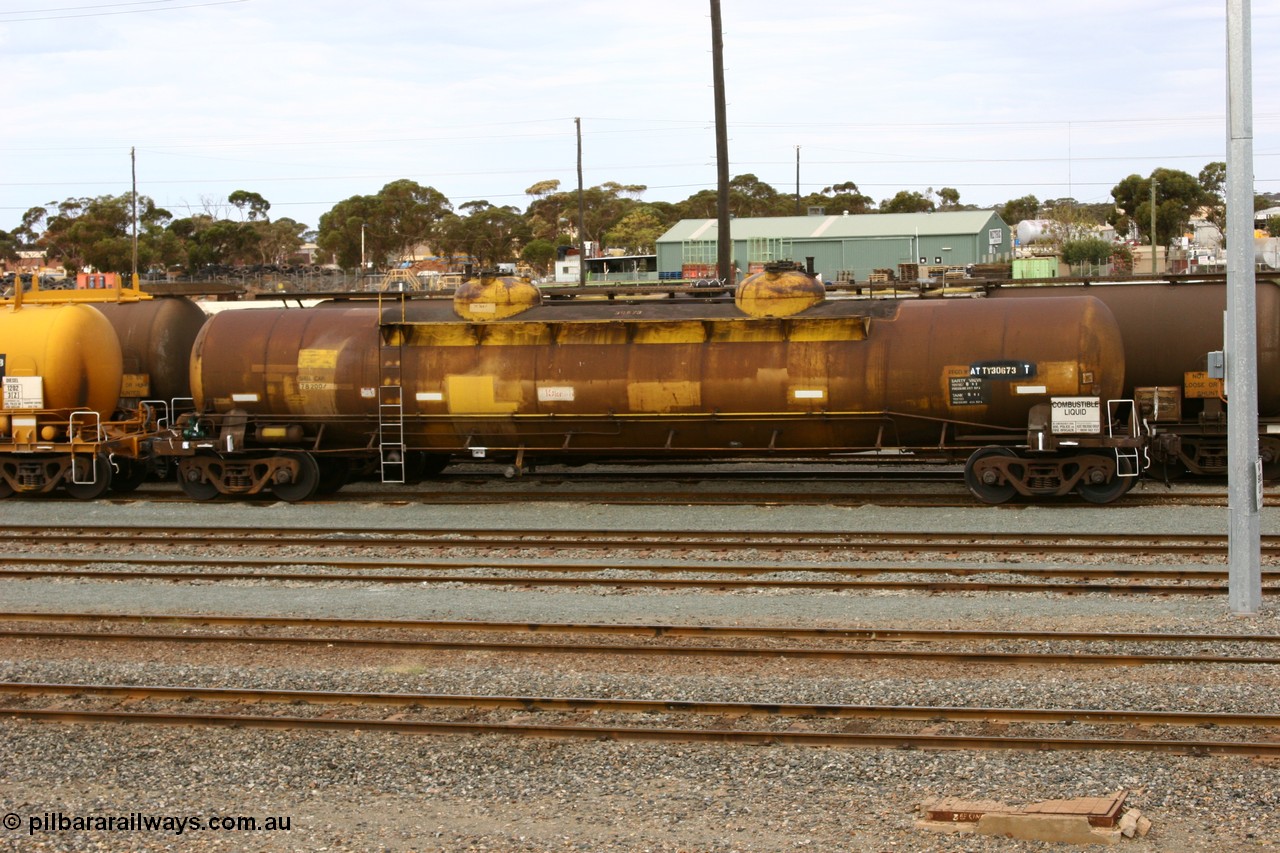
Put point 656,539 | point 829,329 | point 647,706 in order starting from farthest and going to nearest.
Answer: point 829,329 → point 656,539 → point 647,706

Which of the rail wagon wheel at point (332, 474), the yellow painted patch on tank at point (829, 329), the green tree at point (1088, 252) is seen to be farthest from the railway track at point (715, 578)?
the green tree at point (1088, 252)

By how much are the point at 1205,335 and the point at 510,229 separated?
273ft

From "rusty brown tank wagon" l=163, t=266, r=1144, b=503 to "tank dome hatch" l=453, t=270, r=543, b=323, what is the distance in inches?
0.9

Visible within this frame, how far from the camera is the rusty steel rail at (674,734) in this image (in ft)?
28.5

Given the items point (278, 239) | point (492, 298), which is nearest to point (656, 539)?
point (492, 298)

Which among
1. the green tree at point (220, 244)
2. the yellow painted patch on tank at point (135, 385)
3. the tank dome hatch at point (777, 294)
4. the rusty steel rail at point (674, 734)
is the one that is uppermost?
the green tree at point (220, 244)

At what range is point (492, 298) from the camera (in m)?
20.1

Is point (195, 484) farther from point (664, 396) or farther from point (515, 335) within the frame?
point (664, 396)

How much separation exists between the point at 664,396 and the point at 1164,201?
77.5m

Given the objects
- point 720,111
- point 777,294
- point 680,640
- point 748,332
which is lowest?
point 680,640

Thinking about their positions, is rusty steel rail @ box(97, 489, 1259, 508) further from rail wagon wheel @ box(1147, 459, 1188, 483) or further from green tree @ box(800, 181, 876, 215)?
green tree @ box(800, 181, 876, 215)

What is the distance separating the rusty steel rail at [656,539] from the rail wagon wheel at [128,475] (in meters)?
3.73

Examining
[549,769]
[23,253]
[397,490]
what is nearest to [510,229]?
[23,253]

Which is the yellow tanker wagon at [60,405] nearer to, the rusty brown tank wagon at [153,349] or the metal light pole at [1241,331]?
the rusty brown tank wagon at [153,349]
